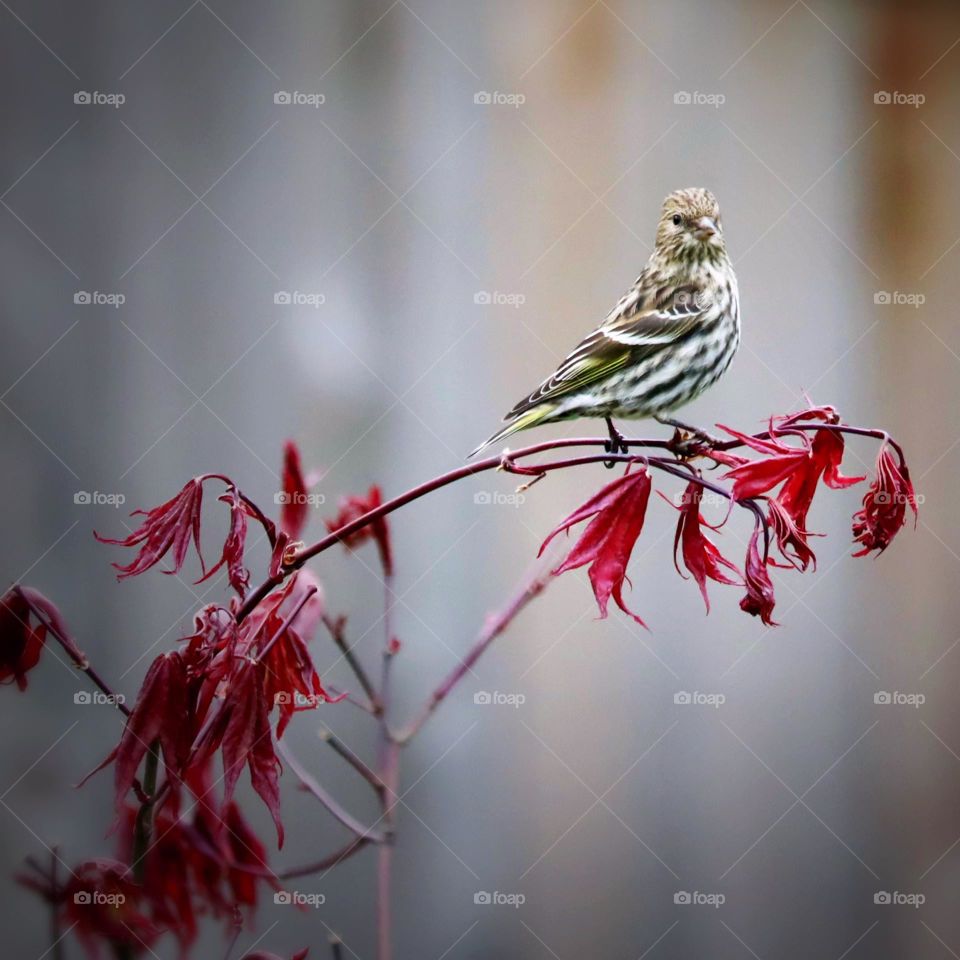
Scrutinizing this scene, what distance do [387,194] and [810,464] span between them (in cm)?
190

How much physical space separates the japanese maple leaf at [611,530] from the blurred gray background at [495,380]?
157cm

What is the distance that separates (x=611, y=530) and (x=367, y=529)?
1.13ft

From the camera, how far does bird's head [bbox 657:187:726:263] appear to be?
1.82 meters

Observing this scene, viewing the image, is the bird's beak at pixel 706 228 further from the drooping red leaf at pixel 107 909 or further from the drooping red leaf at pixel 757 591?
the drooping red leaf at pixel 107 909

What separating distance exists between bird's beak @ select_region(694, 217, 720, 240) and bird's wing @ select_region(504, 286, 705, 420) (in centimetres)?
12

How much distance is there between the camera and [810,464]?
110cm

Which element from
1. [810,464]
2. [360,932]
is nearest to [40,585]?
[360,932]

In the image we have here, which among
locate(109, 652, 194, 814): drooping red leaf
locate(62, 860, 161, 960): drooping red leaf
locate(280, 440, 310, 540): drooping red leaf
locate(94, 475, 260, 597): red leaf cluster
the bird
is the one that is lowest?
locate(62, 860, 161, 960): drooping red leaf

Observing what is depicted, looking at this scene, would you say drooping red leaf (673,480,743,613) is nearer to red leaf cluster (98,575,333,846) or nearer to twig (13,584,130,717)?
red leaf cluster (98,575,333,846)

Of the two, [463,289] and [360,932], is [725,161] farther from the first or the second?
[360,932]

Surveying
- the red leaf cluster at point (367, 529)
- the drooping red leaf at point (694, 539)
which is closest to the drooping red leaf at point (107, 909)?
the red leaf cluster at point (367, 529)

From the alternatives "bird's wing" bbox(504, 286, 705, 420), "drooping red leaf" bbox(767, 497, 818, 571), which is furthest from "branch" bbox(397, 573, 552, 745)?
"bird's wing" bbox(504, 286, 705, 420)

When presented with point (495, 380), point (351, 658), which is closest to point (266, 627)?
point (351, 658)

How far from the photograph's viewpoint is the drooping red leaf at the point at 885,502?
1.09 metres
